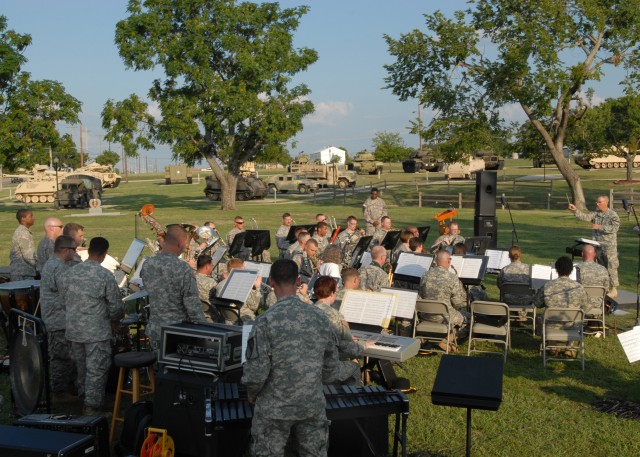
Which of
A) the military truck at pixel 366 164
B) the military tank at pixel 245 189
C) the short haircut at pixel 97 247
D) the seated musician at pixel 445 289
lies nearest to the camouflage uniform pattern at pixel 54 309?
the short haircut at pixel 97 247

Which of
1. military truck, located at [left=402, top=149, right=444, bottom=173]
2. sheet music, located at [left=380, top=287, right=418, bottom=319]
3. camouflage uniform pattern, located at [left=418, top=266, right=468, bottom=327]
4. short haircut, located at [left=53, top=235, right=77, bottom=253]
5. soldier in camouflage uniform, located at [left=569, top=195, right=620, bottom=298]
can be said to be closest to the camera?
short haircut, located at [left=53, top=235, right=77, bottom=253]

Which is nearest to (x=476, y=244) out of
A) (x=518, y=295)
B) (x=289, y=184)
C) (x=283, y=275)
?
(x=518, y=295)

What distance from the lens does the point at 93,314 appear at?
7.45 m

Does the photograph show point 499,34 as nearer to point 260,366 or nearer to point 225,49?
point 225,49

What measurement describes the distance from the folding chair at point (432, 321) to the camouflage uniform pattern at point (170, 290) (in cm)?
377

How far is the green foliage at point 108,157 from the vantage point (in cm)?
10200

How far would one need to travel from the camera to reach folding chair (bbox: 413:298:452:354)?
988 centimetres

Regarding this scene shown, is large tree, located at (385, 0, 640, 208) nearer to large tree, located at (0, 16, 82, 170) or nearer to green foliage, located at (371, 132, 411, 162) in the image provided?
large tree, located at (0, 16, 82, 170)

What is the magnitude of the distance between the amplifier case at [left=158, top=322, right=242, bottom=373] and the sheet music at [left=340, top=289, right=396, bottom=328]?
178 cm

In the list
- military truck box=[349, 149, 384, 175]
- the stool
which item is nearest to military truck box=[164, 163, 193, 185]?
military truck box=[349, 149, 384, 175]

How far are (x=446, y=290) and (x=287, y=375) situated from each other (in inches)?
225

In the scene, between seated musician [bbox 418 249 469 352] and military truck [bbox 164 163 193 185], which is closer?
seated musician [bbox 418 249 469 352]

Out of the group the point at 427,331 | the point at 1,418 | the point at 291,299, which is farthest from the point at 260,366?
the point at 427,331

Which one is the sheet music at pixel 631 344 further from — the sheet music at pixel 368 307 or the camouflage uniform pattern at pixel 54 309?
the camouflage uniform pattern at pixel 54 309
